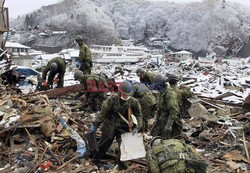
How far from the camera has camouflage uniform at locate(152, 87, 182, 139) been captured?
5.28m

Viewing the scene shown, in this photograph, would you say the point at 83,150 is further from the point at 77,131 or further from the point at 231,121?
the point at 231,121

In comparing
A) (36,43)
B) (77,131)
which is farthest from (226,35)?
(77,131)

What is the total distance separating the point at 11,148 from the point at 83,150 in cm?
130

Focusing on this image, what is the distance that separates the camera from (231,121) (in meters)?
8.04

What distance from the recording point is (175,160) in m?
3.09

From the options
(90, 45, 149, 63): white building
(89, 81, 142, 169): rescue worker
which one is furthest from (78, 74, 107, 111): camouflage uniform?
(90, 45, 149, 63): white building

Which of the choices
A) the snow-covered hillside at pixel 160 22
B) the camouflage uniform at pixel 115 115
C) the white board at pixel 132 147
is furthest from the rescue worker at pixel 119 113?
the snow-covered hillside at pixel 160 22

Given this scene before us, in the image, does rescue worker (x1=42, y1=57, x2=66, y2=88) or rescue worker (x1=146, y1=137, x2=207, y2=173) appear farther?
rescue worker (x1=42, y1=57, x2=66, y2=88)

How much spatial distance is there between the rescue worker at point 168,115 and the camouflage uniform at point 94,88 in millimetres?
2866

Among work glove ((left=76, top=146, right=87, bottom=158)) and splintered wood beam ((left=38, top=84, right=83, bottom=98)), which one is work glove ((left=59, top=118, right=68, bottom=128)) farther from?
splintered wood beam ((left=38, top=84, right=83, bottom=98))

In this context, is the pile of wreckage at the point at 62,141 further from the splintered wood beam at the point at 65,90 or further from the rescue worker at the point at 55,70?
the rescue worker at the point at 55,70

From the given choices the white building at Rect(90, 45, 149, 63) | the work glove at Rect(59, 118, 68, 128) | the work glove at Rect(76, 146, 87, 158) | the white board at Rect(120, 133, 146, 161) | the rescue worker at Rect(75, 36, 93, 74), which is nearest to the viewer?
the white board at Rect(120, 133, 146, 161)

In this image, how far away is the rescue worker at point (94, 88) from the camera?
8.19 metres

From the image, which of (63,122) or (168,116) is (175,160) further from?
(63,122)
